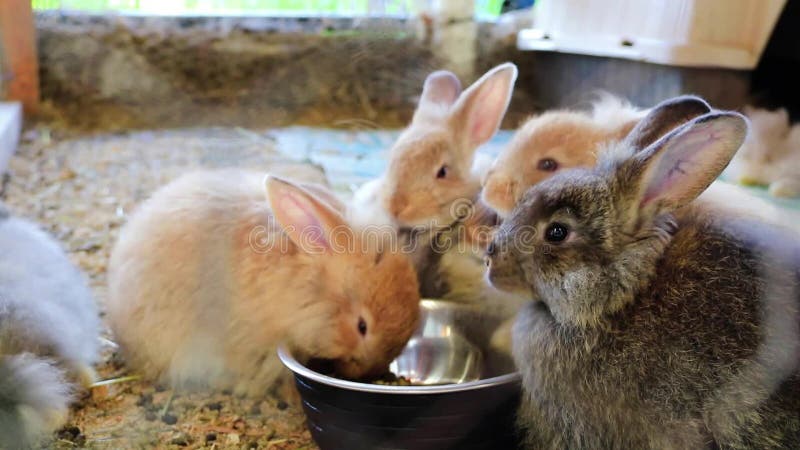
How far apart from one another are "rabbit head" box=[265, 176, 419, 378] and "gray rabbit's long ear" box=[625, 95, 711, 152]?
638 mm

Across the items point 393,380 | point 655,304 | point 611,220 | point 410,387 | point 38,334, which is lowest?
point 393,380

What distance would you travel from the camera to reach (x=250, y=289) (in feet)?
6.29

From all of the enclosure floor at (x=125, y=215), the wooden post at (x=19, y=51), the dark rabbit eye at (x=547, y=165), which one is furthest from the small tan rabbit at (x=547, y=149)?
the wooden post at (x=19, y=51)

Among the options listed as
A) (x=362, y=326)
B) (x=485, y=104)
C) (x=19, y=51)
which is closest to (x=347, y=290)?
(x=362, y=326)

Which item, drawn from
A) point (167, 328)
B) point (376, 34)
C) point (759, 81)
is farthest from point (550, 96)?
point (167, 328)

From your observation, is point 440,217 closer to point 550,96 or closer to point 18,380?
point 550,96

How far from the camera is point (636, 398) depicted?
4.23ft

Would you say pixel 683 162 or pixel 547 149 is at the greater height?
pixel 683 162

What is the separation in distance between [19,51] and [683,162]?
163 cm

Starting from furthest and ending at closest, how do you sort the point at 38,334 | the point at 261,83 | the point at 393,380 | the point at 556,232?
the point at 261,83 < the point at 393,380 < the point at 38,334 < the point at 556,232

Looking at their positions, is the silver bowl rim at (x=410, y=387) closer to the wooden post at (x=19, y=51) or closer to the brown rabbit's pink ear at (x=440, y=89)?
the brown rabbit's pink ear at (x=440, y=89)

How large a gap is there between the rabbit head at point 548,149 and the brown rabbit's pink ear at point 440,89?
16.4 inches

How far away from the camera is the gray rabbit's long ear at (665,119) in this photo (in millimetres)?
1440

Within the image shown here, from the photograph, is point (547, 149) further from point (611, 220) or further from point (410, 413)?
point (410, 413)
